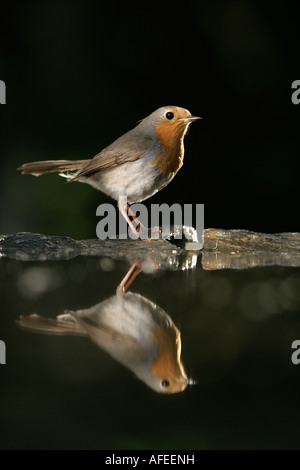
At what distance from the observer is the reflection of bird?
4.83 feet

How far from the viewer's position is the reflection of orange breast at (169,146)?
3604mm

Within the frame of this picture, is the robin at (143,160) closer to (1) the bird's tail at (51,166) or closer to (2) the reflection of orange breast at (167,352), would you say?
(1) the bird's tail at (51,166)

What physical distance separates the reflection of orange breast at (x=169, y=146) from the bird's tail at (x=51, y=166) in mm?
600

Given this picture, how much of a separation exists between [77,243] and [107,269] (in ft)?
2.46

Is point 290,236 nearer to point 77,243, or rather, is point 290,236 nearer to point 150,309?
point 77,243

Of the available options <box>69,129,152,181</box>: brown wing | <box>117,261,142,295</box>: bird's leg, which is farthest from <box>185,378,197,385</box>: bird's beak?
<box>69,129,152,181</box>: brown wing

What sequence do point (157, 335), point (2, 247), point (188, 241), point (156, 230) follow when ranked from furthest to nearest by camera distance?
point (156, 230), point (188, 241), point (2, 247), point (157, 335)

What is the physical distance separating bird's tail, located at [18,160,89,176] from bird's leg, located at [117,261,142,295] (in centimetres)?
143

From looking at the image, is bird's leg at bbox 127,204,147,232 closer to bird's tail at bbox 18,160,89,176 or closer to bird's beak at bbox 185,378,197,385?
bird's tail at bbox 18,160,89,176

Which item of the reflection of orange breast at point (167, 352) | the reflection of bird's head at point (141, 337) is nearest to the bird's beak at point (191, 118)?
the reflection of bird's head at point (141, 337)

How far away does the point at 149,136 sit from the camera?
3.70 meters

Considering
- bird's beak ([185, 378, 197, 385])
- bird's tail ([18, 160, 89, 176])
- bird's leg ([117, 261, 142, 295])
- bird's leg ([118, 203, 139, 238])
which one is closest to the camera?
bird's beak ([185, 378, 197, 385])

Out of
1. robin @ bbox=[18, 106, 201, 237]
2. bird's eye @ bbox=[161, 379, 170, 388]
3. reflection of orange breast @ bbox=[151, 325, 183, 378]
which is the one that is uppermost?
robin @ bbox=[18, 106, 201, 237]

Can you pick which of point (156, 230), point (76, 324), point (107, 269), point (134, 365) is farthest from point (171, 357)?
point (156, 230)
